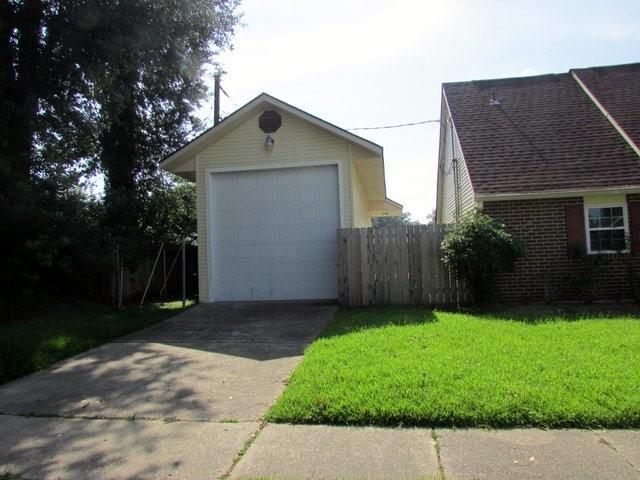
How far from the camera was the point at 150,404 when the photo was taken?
4949mm

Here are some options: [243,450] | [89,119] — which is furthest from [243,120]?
[243,450]

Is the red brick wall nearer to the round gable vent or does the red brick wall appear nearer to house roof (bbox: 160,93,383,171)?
house roof (bbox: 160,93,383,171)

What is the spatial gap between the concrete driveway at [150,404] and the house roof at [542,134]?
6.53 metres

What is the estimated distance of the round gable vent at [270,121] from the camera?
1198 centimetres

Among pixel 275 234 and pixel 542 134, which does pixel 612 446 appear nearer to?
pixel 275 234

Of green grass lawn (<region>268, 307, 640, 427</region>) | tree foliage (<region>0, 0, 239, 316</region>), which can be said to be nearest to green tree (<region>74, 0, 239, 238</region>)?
tree foliage (<region>0, 0, 239, 316</region>)

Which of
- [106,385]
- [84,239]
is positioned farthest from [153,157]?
[106,385]

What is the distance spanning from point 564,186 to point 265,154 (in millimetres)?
6966

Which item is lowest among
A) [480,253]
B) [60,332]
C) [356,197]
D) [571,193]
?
[60,332]

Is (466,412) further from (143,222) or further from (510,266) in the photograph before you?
Answer: (143,222)

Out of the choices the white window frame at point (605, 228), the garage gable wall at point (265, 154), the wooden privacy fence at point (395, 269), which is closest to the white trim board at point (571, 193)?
the white window frame at point (605, 228)

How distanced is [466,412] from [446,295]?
6.45 m

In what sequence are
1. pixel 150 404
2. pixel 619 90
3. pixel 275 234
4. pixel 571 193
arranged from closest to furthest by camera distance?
pixel 150 404
pixel 571 193
pixel 275 234
pixel 619 90

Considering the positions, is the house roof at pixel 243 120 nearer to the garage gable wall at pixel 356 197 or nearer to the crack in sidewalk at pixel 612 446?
the garage gable wall at pixel 356 197
